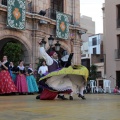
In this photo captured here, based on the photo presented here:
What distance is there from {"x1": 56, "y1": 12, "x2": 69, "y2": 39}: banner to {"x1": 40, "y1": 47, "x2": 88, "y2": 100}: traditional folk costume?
12764mm

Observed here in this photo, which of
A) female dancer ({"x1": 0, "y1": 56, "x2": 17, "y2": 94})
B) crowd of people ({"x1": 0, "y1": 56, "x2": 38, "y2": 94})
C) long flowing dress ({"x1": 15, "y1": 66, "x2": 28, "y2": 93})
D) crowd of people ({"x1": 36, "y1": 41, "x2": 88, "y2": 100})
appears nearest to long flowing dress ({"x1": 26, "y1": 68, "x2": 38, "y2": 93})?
crowd of people ({"x1": 0, "y1": 56, "x2": 38, "y2": 94})

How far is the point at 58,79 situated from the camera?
327 inches

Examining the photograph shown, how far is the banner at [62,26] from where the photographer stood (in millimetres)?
21141

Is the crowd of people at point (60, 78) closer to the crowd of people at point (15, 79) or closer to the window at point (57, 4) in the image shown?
the crowd of people at point (15, 79)

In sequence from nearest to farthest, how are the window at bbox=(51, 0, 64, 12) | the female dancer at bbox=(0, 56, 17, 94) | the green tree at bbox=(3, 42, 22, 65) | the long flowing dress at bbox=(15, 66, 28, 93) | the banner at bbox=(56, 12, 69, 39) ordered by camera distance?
the female dancer at bbox=(0, 56, 17, 94) < the long flowing dress at bbox=(15, 66, 28, 93) < the green tree at bbox=(3, 42, 22, 65) < the banner at bbox=(56, 12, 69, 39) < the window at bbox=(51, 0, 64, 12)

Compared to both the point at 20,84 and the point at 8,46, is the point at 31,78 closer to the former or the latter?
the point at 20,84

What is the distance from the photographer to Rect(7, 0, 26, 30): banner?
58.0 feet

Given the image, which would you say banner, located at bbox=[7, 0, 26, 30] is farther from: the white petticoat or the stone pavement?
the stone pavement

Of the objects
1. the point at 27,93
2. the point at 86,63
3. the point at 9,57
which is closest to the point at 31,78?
the point at 27,93

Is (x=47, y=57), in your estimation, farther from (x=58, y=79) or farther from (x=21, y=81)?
(x=21, y=81)

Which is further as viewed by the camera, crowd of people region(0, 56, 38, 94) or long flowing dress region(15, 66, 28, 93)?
long flowing dress region(15, 66, 28, 93)

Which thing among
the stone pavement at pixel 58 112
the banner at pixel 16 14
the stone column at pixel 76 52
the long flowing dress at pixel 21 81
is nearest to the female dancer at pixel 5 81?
the long flowing dress at pixel 21 81

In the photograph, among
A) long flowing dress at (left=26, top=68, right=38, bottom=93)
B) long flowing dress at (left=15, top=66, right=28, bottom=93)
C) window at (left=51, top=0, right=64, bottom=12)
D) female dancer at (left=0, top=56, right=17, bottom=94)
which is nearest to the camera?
female dancer at (left=0, top=56, right=17, bottom=94)

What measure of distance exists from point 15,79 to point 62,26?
29.5ft
